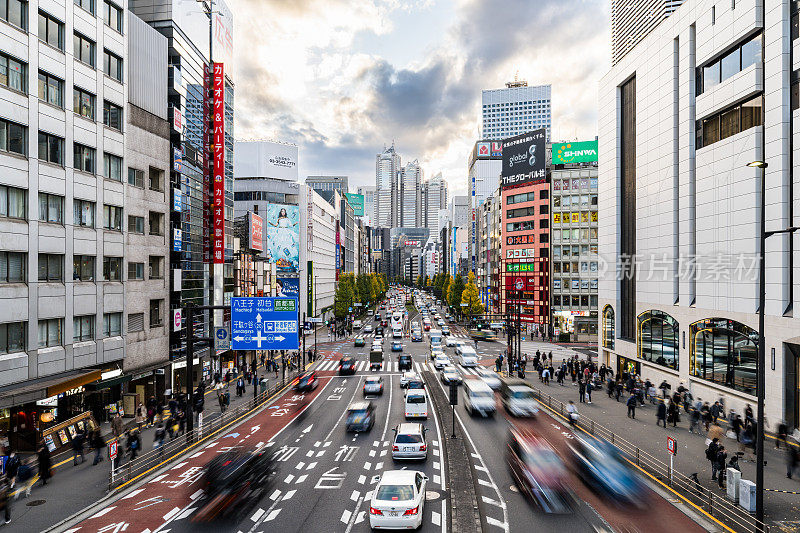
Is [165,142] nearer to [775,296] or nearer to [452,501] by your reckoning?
[452,501]

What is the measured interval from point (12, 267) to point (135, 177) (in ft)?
37.1

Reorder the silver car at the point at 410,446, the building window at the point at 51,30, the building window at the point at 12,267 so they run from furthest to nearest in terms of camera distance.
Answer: the building window at the point at 51,30 → the building window at the point at 12,267 → the silver car at the point at 410,446

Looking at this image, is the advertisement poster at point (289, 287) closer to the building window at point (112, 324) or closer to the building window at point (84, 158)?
the building window at point (112, 324)

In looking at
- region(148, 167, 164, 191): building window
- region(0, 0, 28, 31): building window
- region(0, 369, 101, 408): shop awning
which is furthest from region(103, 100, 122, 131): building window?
region(0, 369, 101, 408): shop awning

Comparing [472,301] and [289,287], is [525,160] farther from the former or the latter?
[289,287]

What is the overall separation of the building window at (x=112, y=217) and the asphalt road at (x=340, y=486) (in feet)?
51.0

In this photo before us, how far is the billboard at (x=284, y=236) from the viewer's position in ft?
269

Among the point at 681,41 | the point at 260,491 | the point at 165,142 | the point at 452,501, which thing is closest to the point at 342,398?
the point at 260,491

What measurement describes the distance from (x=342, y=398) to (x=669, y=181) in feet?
100

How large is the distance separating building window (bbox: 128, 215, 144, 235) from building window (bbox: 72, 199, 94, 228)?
334 centimetres

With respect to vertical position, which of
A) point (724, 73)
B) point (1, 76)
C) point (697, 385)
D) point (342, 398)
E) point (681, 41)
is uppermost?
point (681, 41)

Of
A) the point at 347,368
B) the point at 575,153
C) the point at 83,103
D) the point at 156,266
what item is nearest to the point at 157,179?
the point at 156,266

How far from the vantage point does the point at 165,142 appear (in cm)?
3609

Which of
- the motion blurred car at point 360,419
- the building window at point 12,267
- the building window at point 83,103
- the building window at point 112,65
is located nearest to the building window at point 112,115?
the building window at point 83,103
